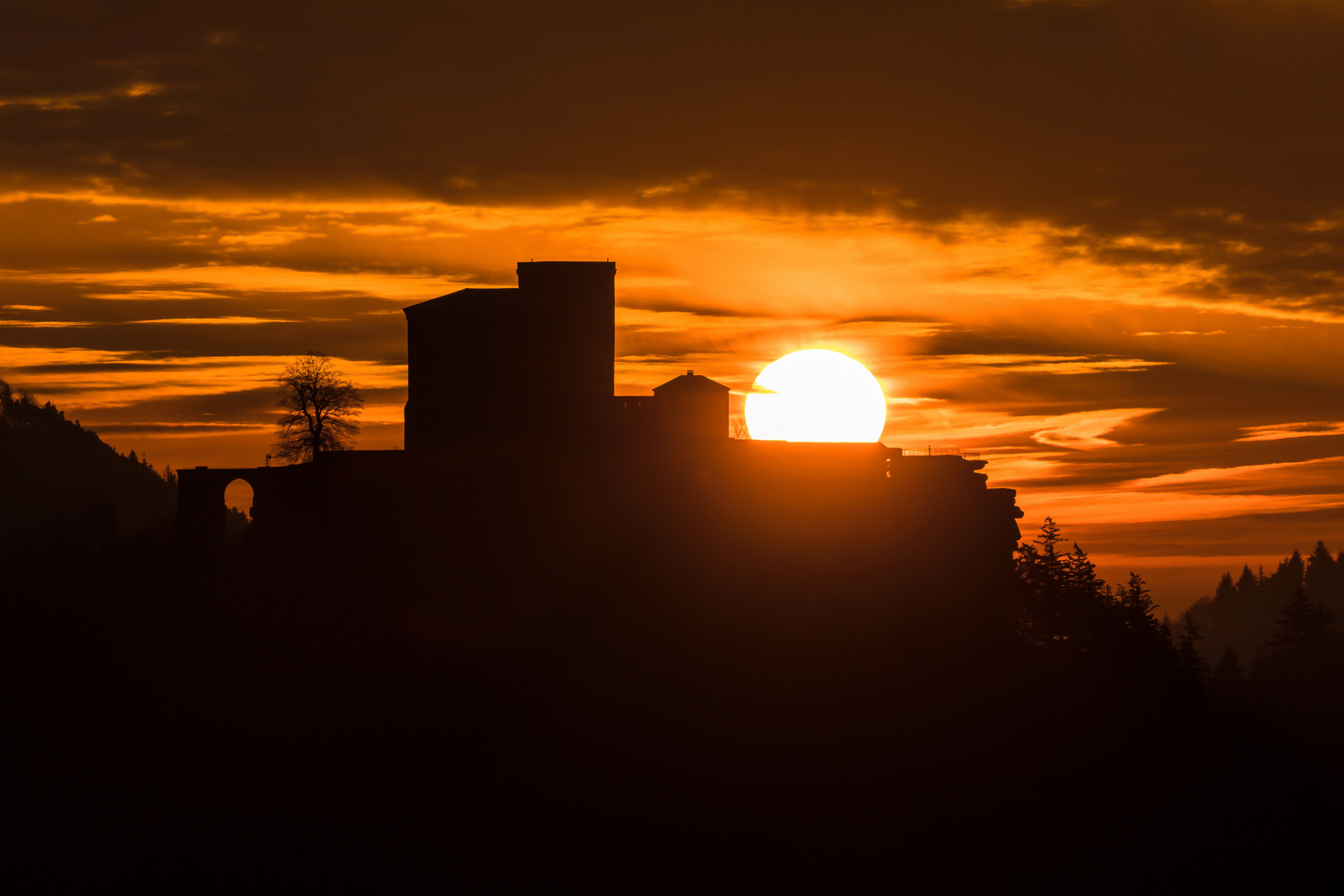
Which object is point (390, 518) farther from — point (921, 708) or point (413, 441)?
point (921, 708)

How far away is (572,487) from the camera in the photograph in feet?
143

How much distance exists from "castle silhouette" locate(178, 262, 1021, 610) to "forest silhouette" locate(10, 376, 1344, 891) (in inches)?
8.0

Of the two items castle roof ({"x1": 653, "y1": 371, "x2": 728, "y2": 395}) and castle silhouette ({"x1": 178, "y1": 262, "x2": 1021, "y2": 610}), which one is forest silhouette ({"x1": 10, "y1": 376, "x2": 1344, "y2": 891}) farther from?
castle roof ({"x1": 653, "y1": 371, "x2": 728, "y2": 395})

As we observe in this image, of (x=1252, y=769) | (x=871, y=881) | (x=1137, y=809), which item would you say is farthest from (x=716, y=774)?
(x=1252, y=769)

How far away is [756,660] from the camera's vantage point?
45375 mm

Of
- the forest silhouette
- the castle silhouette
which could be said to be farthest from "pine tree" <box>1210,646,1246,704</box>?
the castle silhouette

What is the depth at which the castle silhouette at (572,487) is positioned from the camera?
42812mm

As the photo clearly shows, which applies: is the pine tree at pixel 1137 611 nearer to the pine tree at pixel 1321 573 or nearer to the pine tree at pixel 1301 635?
the pine tree at pixel 1301 635

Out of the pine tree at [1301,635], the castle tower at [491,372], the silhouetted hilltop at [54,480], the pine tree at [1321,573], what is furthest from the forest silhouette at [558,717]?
the pine tree at [1321,573]

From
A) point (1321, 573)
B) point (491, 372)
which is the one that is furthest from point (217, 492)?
point (1321, 573)

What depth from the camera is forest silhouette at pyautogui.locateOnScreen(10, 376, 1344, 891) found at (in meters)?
42.7

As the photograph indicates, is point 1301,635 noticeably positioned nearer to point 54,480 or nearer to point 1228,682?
point 1228,682

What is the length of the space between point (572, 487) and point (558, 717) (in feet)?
31.3

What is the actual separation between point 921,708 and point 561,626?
16.2 m
